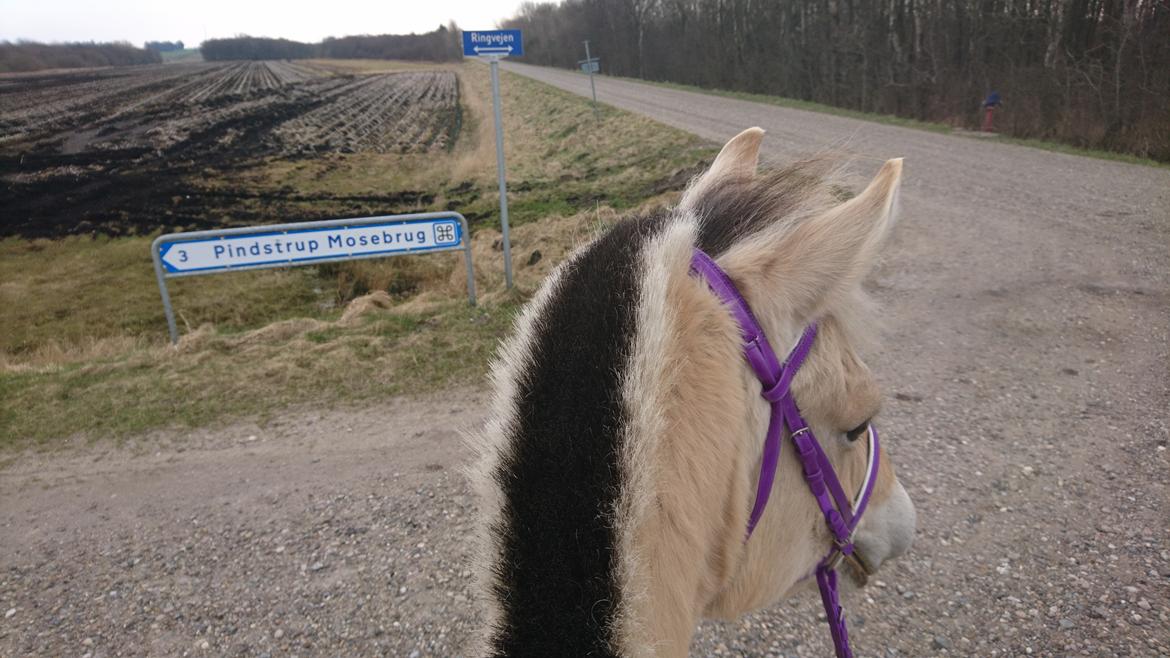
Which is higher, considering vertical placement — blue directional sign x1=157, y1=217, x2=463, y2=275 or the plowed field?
the plowed field

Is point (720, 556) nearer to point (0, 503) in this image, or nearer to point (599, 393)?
point (599, 393)

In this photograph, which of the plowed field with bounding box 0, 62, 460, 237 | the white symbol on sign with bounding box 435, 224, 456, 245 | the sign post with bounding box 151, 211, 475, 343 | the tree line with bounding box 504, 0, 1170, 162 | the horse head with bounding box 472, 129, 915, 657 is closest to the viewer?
the horse head with bounding box 472, 129, 915, 657

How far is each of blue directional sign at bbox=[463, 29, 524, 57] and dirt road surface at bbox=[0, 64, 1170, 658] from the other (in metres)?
4.02

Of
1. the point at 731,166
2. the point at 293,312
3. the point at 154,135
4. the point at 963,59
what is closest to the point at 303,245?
the point at 293,312

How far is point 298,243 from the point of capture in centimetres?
715

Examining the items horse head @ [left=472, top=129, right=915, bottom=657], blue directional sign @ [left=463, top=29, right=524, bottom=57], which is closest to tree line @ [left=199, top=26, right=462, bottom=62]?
blue directional sign @ [left=463, top=29, right=524, bottom=57]

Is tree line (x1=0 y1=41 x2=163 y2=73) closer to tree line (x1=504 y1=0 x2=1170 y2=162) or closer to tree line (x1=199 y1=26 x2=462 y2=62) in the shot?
tree line (x1=199 y1=26 x2=462 y2=62)

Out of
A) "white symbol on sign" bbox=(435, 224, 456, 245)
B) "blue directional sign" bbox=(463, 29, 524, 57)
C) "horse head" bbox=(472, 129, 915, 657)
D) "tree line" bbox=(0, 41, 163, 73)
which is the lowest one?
"white symbol on sign" bbox=(435, 224, 456, 245)

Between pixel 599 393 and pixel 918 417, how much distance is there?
474 centimetres

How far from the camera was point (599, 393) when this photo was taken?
119cm

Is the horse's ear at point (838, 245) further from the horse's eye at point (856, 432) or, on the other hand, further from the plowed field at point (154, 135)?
the plowed field at point (154, 135)

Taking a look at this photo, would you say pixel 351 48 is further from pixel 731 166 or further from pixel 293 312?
pixel 731 166

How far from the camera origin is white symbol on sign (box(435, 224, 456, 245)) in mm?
7621

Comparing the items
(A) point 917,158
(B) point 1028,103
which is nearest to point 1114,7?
(B) point 1028,103
